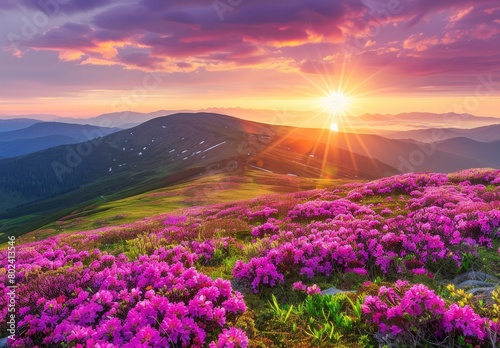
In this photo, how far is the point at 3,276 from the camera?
9.84 metres

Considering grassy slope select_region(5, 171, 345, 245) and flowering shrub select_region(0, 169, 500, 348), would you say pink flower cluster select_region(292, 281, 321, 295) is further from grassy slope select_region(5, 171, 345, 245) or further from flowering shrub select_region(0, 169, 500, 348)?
grassy slope select_region(5, 171, 345, 245)

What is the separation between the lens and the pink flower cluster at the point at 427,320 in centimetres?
451

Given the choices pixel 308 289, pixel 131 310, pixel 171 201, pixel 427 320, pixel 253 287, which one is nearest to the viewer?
pixel 427 320

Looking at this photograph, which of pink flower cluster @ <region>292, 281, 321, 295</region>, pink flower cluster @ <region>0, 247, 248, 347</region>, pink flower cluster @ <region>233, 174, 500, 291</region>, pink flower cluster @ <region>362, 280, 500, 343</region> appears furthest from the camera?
pink flower cluster @ <region>233, 174, 500, 291</region>

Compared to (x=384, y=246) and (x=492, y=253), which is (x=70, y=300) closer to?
(x=384, y=246)

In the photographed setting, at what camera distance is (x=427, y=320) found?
4.71 m

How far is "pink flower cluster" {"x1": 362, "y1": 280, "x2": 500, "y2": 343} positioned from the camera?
4511mm

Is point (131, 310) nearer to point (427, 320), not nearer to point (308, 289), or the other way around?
point (308, 289)

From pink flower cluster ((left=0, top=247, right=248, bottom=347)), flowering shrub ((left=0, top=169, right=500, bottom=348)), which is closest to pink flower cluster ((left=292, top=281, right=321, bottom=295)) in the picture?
flowering shrub ((left=0, top=169, right=500, bottom=348))

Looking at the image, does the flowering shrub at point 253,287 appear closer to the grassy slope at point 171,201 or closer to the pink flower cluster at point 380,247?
the pink flower cluster at point 380,247

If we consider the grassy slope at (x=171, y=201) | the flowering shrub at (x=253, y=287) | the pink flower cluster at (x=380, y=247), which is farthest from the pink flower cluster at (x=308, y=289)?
the grassy slope at (x=171, y=201)

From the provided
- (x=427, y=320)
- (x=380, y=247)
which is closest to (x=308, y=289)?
(x=427, y=320)

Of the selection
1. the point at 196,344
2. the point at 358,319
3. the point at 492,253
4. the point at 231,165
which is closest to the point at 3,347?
the point at 196,344

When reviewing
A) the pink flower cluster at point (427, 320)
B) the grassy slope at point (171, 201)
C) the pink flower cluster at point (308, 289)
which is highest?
the pink flower cluster at point (427, 320)
